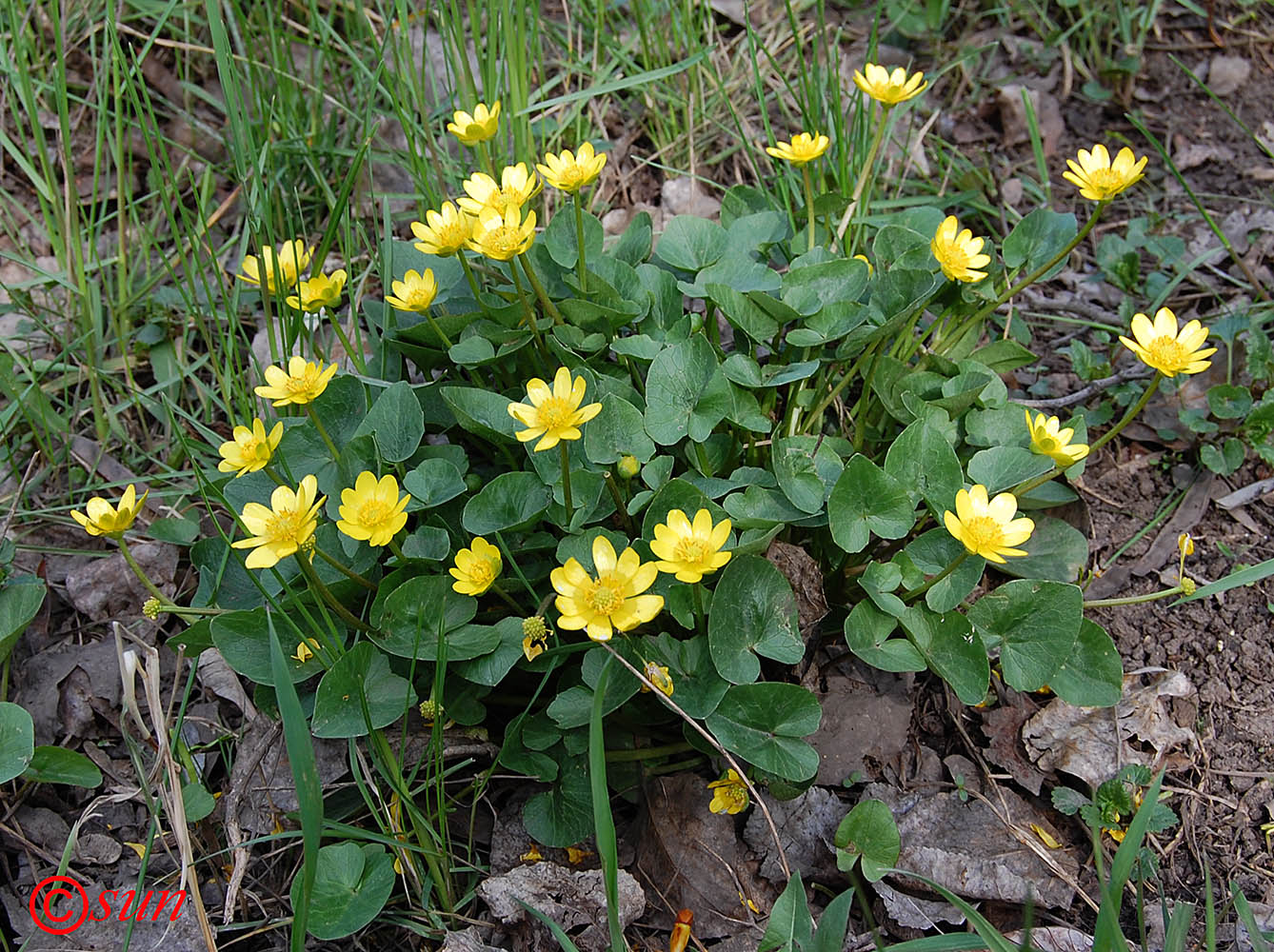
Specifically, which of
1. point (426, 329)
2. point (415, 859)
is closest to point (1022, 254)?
point (426, 329)

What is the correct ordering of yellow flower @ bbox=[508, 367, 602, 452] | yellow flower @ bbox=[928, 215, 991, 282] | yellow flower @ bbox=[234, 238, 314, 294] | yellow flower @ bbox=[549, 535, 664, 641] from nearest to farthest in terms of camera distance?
1. yellow flower @ bbox=[549, 535, 664, 641]
2. yellow flower @ bbox=[508, 367, 602, 452]
3. yellow flower @ bbox=[928, 215, 991, 282]
4. yellow flower @ bbox=[234, 238, 314, 294]

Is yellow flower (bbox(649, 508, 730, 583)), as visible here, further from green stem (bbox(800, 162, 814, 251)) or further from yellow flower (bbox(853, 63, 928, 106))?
yellow flower (bbox(853, 63, 928, 106))

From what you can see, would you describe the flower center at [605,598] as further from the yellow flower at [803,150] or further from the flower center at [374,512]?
the yellow flower at [803,150]

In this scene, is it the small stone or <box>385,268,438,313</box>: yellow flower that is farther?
the small stone
